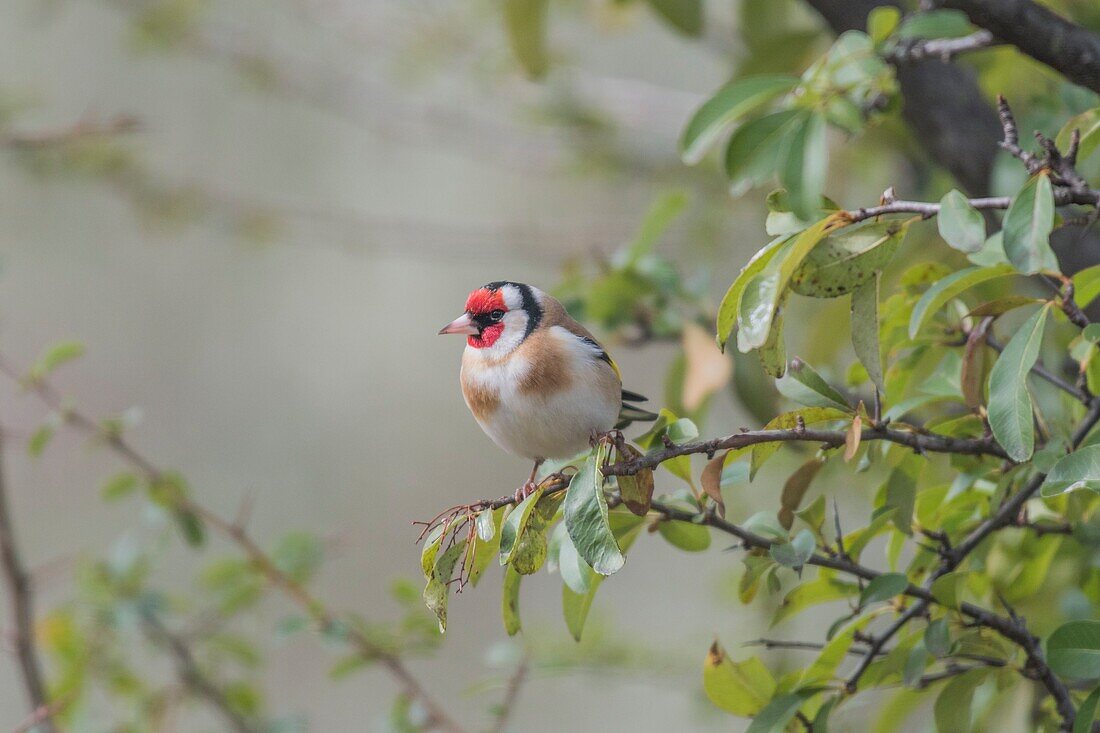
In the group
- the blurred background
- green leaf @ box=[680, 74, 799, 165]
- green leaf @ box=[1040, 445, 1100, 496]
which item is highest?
green leaf @ box=[680, 74, 799, 165]

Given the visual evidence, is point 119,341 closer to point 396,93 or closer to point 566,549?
point 396,93

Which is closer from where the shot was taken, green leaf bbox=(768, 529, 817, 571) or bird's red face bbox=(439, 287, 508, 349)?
green leaf bbox=(768, 529, 817, 571)

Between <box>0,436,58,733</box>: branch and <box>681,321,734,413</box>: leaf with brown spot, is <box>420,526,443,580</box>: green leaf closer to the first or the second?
<box>681,321,734,413</box>: leaf with brown spot

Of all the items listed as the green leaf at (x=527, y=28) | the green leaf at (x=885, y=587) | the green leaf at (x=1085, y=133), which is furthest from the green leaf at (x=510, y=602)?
the green leaf at (x=527, y=28)

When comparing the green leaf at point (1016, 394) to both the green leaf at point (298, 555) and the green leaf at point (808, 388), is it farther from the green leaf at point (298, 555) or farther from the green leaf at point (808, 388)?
the green leaf at point (298, 555)

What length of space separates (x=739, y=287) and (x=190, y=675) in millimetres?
1586

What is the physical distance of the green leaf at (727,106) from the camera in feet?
4.91

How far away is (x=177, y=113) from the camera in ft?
20.9

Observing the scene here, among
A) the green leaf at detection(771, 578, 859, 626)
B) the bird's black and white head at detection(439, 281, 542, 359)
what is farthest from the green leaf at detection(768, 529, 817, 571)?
the bird's black and white head at detection(439, 281, 542, 359)

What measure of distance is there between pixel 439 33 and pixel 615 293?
1745 millimetres

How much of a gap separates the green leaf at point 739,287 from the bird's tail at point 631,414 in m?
0.77

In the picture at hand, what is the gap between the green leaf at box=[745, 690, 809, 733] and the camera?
129 cm

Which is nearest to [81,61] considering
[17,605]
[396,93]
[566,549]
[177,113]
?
[177,113]

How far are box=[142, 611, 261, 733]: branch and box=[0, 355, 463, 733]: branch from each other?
0.93ft
